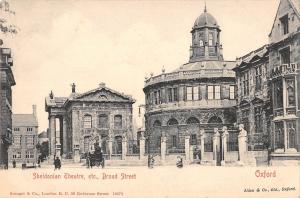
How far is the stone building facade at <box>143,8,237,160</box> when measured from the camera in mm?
24141

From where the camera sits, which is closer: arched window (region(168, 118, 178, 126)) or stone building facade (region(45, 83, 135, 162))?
stone building facade (region(45, 83, 135, 162))

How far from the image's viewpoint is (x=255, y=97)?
19.6 meters

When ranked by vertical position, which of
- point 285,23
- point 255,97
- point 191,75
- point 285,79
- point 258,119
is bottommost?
point 258,119

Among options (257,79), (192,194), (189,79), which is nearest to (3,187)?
(192,194)

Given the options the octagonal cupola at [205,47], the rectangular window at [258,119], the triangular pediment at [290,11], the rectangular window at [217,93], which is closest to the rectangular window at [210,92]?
the rectangular window at [217,93]

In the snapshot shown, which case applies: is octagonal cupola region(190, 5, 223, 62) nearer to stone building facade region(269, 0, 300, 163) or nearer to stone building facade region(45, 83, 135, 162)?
stone building facade region(45, 83, 135, 162)

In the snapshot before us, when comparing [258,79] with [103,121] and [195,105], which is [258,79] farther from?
[103,121]

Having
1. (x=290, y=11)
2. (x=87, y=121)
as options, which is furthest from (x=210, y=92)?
(x=290, y=11)

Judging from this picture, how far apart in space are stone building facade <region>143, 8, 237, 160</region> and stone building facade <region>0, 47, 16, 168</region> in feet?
34.7

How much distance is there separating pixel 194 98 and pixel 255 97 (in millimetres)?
5560

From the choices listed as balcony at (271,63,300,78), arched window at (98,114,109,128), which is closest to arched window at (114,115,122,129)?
arched window at (98,114,109,128)

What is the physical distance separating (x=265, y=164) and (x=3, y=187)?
20.5 feet

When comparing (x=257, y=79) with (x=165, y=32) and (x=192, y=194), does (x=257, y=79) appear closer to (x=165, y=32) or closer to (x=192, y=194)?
(x=165, y=32)

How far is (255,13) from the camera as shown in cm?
1390
